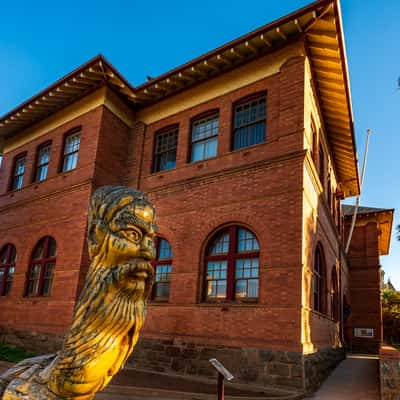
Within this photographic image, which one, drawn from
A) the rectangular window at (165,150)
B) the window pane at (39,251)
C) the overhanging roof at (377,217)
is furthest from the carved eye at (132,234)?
the overhanging roof at (377,217)

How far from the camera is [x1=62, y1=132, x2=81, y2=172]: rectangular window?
50.1ft

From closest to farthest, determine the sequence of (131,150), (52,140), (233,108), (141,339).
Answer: (141,339) → (233,108) → (131,150) → (52,140)

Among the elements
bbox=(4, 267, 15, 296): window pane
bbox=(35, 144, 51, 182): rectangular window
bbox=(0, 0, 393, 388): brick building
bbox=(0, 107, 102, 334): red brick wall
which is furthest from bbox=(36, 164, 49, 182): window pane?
bbox=(4, 267, 15, 296): window pane

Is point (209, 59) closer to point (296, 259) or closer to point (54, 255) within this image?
point (296, 259)

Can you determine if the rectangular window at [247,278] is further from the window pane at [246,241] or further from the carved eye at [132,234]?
the carved eye at [132,234]

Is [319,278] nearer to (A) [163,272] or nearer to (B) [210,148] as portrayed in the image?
(A) [163,272]

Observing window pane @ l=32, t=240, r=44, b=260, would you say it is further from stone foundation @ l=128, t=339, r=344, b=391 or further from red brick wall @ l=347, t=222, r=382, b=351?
red brick wall @ l=347, t=222, r=382, b=351

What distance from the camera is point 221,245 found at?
452 inches

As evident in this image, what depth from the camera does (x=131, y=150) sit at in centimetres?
1523

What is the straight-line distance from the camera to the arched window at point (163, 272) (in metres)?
12.4

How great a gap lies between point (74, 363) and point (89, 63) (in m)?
12.9

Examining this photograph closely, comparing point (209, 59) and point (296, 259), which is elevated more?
point (209, 59)

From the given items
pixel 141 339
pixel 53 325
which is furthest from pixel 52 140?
pixel 141 339

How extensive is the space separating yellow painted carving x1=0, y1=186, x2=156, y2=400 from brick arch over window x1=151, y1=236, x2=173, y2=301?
9866 millimetres
